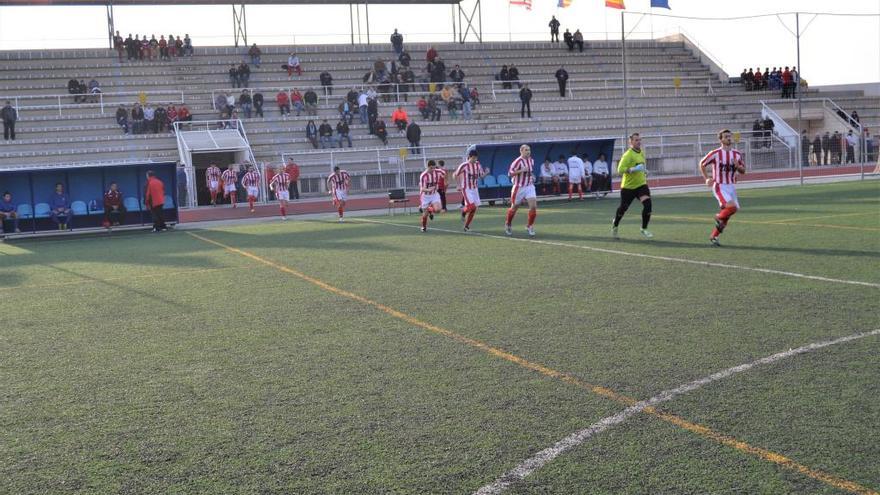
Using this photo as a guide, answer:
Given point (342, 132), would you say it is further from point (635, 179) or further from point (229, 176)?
point (635, 179)

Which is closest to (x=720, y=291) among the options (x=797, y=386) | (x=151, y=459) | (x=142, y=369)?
(x=797, y=386)

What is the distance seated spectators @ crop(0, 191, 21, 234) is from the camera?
22.0 m

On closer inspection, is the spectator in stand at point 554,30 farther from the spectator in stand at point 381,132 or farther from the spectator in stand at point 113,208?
the spectator in stand at point 113,208

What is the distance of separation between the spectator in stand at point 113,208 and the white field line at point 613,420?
19.3 m

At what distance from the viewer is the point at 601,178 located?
2870 cm

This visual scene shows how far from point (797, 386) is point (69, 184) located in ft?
68.9

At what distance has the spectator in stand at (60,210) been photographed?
Answer: 2267 centimetres

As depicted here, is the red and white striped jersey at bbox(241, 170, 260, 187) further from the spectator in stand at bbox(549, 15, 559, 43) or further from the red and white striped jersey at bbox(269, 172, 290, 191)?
the spectator in stand at bbox(549, 15, 559, 43)

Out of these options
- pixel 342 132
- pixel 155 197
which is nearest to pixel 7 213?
pixel 155 197

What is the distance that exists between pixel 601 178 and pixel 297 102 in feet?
48.5

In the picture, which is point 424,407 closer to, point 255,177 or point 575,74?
point 255,177

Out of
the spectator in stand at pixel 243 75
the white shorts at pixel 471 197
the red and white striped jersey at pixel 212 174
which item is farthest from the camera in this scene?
the spectator in stand at pixel 243 75

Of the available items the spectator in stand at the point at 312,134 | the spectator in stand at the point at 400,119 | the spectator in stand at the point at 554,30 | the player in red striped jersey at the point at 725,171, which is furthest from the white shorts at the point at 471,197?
the spectator in stand at the point at 554,30

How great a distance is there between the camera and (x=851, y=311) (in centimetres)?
816
